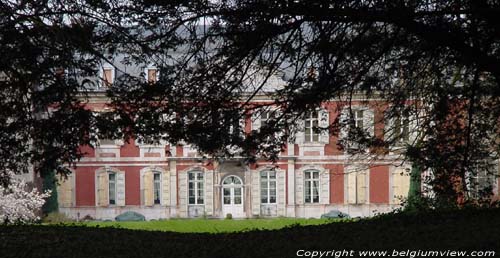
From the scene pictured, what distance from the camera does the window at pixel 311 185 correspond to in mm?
24734

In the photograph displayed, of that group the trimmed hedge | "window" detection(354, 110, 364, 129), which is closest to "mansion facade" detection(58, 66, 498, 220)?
"window" detection(354, 110, 364, 129)

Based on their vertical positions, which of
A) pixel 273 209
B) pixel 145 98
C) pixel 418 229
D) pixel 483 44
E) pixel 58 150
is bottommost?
pixel 273 209

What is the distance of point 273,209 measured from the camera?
80.6 ft

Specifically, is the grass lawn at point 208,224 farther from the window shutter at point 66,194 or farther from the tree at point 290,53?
the tree at point 290,53

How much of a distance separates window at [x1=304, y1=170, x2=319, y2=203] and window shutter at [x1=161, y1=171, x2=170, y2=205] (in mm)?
4459

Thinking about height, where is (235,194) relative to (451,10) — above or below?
below

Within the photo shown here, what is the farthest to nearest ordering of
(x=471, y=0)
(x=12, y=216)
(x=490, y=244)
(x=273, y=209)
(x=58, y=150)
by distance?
(x=273, y=209), (x=12, y=216), (x=58, y=150), (x=471, y=0), (x=490, y=244)

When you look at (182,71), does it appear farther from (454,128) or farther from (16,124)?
(454,128)

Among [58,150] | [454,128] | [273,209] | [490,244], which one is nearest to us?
[490,244]

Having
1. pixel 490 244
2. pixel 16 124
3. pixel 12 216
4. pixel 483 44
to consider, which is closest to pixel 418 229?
pixel 490 244

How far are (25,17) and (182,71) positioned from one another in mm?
1444

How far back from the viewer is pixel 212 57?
19.7ft

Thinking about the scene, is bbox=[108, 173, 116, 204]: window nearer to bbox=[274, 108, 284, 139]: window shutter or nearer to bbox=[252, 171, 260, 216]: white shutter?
bbox=[252, 171, 260, 216]: white shutter

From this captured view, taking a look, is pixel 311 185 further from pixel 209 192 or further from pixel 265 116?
pixel 265 116
